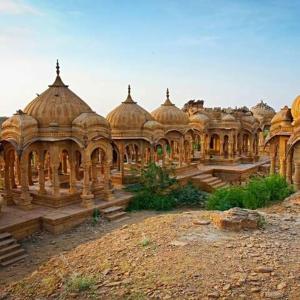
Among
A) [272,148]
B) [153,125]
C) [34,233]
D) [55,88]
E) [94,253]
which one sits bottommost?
[34,233]

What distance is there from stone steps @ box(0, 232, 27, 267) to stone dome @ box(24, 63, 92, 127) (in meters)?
4.65

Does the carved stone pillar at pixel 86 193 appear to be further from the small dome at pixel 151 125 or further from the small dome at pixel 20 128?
the small dome at pixel 151 125

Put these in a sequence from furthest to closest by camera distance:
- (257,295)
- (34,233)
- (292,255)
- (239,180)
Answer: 1. (239,180)
2. (34,233)
3. (292,255)
4. (257,295)

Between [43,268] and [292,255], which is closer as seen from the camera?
[292,255]

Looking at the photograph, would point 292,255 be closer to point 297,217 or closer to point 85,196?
point 297,217

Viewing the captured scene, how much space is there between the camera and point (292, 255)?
22.8ft

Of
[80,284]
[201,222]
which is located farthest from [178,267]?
[201,222]

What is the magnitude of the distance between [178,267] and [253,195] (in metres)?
7.00

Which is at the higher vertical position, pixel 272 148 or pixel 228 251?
pixel 272 148

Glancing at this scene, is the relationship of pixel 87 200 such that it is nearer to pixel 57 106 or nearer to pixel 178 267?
pixel 57 106

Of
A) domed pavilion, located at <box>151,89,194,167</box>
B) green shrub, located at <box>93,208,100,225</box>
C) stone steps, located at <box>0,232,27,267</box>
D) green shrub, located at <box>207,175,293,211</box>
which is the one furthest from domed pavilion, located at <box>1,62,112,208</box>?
domed pavilion, located at <box>151,89,194,167</box>

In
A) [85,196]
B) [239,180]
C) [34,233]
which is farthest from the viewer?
[239,180]

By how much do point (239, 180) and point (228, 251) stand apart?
51.6 ft

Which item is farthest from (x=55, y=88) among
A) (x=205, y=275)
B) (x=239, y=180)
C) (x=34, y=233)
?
(x=239, y=180)
